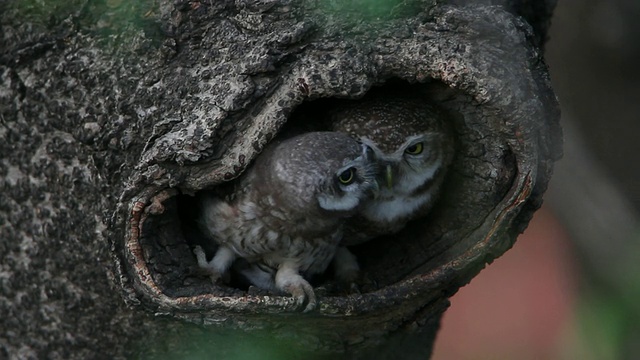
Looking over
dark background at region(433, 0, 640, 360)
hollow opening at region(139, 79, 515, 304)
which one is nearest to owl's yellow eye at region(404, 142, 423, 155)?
hollow opening at region(139, 79, 515, 304)

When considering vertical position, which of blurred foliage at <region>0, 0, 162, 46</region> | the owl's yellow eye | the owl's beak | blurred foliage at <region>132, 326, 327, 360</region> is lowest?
blurred foliage at <region>132, 326, 327, 360</region>

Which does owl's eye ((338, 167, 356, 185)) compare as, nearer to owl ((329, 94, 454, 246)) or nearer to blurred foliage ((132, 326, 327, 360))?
owl ((329, 94, 454, 246))

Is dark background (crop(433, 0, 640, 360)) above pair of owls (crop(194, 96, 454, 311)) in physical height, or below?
below

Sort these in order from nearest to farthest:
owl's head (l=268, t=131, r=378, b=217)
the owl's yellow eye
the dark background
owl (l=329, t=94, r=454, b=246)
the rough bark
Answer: the rough bark
owl's head (l=268, t=131, r=378, b=217)
owl (l=329, t=94, r=454, b=246)
the owl's yellow eye
the dark background

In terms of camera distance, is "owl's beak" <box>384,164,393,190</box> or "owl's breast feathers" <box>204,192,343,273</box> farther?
"owl's beak" <box>384,164,393,190</box>

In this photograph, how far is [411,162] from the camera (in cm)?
265

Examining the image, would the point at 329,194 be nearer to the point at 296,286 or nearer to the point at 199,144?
the point at 296,286

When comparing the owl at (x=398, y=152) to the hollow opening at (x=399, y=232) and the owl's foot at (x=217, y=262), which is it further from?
the owl's foot at (x=217, y=262)

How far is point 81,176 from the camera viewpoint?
7.46ft

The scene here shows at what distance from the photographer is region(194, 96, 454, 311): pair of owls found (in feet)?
7.68

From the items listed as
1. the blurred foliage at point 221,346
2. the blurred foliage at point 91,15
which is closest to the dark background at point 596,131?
the blurred foliage at point 221,346

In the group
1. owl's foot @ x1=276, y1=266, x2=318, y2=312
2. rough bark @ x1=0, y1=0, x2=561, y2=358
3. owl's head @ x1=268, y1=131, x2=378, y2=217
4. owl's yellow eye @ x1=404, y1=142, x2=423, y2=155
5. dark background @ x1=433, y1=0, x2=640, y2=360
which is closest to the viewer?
rough bark @ x1=0, y1=0, x2=561, y2=358

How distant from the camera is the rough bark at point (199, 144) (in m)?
2.12

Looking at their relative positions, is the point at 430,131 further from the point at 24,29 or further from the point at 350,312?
the point at 24,29
